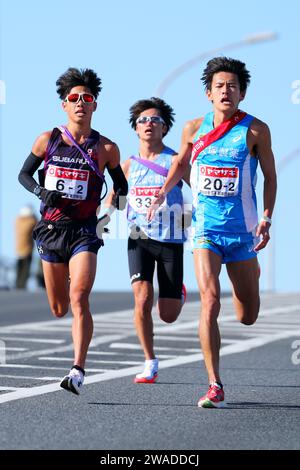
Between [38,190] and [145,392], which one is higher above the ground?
[38,190]

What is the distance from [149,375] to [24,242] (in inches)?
798

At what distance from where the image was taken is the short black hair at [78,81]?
10773 millimetres

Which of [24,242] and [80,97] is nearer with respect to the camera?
[80,97]

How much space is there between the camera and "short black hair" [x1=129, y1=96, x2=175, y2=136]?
12516 mm

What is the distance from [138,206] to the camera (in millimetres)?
12016

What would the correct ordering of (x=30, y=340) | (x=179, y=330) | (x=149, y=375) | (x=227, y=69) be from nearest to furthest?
(x=227, y=69) < (x=149, y=375) < (x=30, y=340) < (x=179, y=330)

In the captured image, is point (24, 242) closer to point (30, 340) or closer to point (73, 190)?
point (30, 340)

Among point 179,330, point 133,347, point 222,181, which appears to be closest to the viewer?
point 222,181

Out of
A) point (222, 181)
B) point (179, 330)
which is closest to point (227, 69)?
point (222, 181)

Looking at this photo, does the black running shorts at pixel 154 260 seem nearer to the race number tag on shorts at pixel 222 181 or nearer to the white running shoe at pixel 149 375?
the white running shoe at pixel 149 375

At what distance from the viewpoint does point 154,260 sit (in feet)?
39.6

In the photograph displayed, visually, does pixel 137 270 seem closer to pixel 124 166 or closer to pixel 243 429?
pixel 124 166

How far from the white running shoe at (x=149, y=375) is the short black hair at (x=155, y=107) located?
7.07ft
